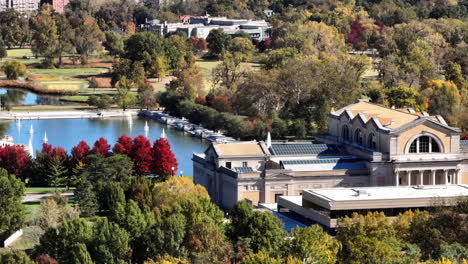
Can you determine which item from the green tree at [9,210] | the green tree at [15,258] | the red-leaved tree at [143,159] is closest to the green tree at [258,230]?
the green tree at [15,258]

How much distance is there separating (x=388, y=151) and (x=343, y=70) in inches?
1203

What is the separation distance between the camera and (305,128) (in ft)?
245

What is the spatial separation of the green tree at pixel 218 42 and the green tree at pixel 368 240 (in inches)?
2900

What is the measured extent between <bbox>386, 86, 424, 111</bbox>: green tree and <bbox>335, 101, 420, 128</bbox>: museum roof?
1504cm

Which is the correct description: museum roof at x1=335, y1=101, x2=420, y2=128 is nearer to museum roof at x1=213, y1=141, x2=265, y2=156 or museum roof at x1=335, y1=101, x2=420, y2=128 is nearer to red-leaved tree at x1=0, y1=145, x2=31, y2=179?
museum roof at x1=213, y1=141, x2=265, y2=156

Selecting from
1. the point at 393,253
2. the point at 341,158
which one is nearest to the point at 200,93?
the point at 341,158

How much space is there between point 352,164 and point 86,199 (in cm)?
1143

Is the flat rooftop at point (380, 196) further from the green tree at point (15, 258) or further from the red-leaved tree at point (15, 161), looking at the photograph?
the red-leaved tree at point (15, 161)

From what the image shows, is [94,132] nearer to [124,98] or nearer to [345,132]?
[124,98]

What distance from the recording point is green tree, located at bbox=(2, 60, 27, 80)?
4023 inches

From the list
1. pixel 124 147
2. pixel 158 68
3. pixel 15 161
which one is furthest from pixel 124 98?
pixel 15 161

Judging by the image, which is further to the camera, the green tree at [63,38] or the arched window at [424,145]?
the green tree at [63,38]

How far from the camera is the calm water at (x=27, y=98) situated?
305 ft

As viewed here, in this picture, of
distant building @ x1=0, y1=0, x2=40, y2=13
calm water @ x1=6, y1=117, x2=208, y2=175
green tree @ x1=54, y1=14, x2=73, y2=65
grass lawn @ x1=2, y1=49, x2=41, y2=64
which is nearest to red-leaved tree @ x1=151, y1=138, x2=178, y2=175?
calm water @ x1=6, y1=117, x2=208, y2=175
